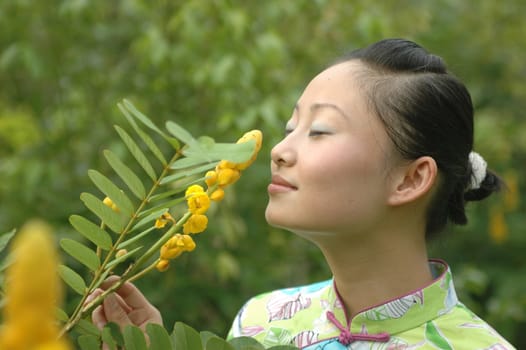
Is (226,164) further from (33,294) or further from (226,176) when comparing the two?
(33,294)

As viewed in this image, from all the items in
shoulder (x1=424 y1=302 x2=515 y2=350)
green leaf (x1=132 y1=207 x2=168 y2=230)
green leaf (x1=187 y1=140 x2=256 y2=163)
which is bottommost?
shoulder (x1=424 y1=302 x2=515 y2=350)

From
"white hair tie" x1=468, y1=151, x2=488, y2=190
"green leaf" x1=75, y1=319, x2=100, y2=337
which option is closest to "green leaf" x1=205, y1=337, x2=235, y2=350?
"green leaf" x1=75, y1=319, x2=100, y2=337

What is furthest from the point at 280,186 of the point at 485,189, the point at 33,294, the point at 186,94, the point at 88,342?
the point at 186,94

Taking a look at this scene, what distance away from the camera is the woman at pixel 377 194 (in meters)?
1.12

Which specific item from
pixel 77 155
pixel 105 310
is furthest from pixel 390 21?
pixel 105 310

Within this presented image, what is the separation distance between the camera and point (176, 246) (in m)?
0.90

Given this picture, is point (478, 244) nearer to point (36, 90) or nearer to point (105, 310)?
point (36, 90)

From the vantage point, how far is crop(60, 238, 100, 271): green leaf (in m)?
0.89

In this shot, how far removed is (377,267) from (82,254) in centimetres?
48

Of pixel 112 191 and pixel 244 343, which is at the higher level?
pixel 112 191

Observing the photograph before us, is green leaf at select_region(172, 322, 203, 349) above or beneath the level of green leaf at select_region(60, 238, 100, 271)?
beneath

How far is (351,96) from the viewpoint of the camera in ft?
3.87

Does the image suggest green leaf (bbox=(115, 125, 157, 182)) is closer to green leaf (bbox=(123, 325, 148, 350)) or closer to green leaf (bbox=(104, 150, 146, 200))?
green leaf (bbox=(104, 150, 146, 200))

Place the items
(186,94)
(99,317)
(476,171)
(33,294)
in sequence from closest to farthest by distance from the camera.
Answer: (33,294)
(99,317)
(476,171)
(186,94)
